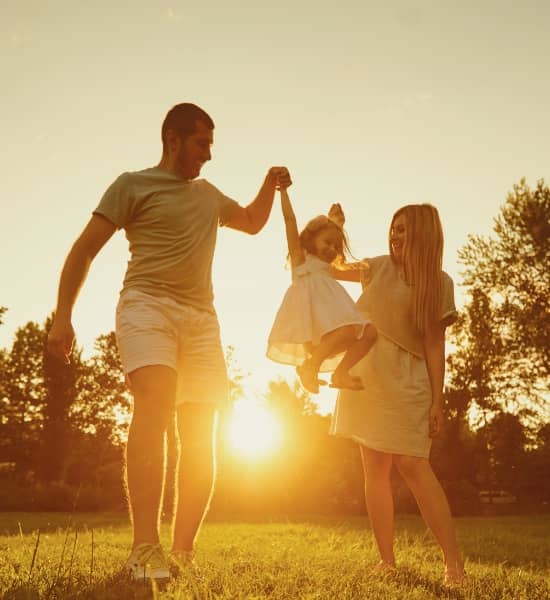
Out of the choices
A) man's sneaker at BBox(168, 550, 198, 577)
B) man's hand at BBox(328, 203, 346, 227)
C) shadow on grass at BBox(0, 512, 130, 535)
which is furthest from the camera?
shadow on grass at BBox(0, 512, 130, 535)

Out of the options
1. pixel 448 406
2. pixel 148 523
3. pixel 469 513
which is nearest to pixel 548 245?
pixel 448 406

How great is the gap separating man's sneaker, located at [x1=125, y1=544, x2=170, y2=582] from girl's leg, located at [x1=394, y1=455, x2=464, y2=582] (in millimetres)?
1765

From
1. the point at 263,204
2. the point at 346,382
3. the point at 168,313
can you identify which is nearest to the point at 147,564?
the point at 168,313

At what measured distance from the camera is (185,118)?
4.09m

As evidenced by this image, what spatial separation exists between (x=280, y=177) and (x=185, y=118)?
0.91 m

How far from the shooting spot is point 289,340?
4621 mm

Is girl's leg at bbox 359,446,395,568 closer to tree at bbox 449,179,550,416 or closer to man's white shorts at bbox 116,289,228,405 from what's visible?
man's white shorts at bbox 116,289,228,405

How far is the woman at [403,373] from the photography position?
452 cm

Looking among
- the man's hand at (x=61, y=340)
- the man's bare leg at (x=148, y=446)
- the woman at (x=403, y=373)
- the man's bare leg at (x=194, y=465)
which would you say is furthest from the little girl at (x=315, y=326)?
the man's hand at (x=61, y=340)

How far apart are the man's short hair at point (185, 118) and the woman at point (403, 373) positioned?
1662 millimetres

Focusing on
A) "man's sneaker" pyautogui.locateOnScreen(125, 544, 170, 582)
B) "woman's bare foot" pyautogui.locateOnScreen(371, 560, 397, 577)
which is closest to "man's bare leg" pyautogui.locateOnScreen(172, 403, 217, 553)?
"man's sneaker" pyautogui.locateOnScreen(125, 544, 170, 582)

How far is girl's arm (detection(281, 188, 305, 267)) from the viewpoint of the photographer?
15.4ft

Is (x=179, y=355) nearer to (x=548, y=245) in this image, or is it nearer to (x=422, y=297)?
(x=422, y=297)

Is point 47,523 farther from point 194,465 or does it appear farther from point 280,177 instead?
point 280,177
